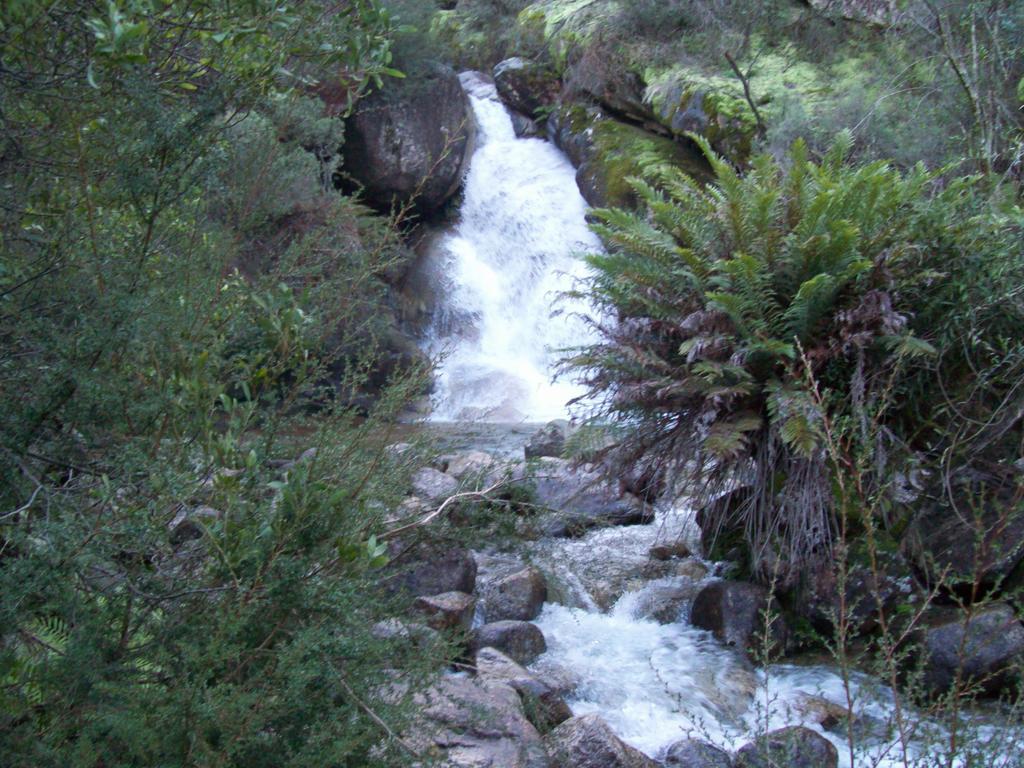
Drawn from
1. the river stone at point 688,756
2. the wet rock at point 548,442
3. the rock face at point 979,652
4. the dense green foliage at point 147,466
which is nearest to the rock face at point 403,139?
the wet rock at point 548,442

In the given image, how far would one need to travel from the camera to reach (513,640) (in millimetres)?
4945

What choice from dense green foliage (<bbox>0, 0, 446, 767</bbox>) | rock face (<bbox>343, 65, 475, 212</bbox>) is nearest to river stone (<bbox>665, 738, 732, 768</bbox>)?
dense green foliage (<bbox>0, 0, 446, 767</bbox>)

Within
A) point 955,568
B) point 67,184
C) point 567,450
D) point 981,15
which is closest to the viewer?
point 67,184

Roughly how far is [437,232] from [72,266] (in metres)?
12.6

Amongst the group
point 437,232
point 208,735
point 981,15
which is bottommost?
point 437,232

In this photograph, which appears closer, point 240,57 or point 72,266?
point 72,266

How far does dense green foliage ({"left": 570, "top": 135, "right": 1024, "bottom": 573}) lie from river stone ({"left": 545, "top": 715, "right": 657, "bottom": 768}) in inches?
49.4

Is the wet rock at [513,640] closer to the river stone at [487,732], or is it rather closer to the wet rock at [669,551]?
the river stone at [487,732]

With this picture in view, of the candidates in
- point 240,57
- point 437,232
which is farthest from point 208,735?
point 437,232

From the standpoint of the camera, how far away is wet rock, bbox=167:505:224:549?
7.24 feet

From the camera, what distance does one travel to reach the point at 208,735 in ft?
6.62

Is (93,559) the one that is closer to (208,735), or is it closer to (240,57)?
(208,735)

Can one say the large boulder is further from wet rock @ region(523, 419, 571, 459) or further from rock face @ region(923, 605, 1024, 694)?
wet rock @ region(523, 419, 571, 459)

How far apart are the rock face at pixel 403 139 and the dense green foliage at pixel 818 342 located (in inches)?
361
